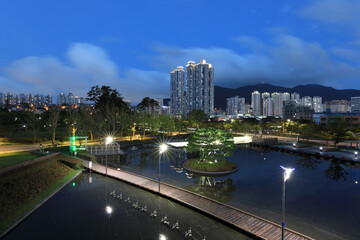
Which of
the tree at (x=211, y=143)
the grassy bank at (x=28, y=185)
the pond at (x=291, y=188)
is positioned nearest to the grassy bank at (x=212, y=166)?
the tree at (x=211, y=143)

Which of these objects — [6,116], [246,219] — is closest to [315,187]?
[246,219]

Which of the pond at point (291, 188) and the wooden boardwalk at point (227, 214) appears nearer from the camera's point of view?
the wooden boardwalk at point (227, 214)

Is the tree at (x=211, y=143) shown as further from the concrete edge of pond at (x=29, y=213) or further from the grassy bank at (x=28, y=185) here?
the concrete edge of pond at (x=29, y=213)

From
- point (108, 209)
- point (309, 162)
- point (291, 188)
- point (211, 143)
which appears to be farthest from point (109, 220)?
point (309, 162)

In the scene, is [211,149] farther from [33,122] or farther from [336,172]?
[33,122]

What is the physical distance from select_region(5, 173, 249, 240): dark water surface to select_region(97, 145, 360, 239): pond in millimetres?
4826

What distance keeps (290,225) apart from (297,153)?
34.6m

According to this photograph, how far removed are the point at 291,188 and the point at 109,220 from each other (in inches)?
786

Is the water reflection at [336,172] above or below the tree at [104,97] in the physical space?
below

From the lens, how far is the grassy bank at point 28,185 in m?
17.8

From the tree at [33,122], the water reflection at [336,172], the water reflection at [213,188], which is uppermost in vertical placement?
the tree at [33,122]

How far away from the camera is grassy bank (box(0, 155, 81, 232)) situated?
58.3 ft

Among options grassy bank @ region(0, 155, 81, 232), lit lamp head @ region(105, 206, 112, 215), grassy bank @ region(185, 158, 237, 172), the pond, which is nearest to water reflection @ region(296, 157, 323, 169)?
the pond

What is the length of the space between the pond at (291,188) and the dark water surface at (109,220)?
483 cm
